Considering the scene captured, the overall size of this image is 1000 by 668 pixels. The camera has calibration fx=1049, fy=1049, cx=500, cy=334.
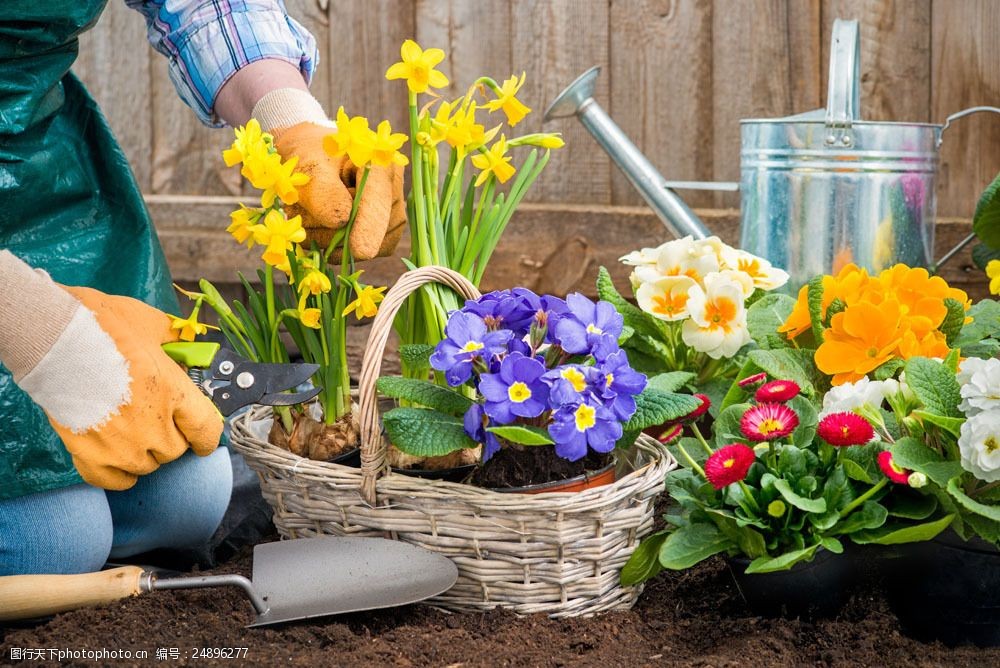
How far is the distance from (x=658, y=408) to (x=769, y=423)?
0.44 feet

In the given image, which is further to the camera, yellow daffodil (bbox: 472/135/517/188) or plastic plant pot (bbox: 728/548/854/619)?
yellow daffodil (bbox: 472/135/517/188)

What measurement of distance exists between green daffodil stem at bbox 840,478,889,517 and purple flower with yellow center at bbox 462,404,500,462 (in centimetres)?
39

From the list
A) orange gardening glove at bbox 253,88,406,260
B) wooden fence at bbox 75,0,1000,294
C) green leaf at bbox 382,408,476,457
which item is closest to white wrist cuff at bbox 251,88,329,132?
orange gardening glove at bbox 253,88,406,260

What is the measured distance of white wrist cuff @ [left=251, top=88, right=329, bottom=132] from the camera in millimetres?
1462

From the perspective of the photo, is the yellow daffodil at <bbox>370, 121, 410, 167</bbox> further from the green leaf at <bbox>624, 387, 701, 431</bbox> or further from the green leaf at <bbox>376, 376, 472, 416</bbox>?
the green leaf at <bbox>624, 387, 701, 431</bbox>

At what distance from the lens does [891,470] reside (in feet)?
3.77

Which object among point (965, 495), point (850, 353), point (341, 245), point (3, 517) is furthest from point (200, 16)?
point (965, 495)

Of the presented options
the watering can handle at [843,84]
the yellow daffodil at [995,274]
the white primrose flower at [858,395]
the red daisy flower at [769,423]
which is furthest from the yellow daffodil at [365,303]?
the yellow daffodil at [995,274]

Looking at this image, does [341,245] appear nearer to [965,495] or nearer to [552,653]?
[552,653]

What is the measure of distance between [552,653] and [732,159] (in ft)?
4.94

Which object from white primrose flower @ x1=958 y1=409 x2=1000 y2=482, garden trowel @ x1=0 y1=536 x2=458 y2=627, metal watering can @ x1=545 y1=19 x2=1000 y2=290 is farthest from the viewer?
metal watering can @ x1=545 y1=19 x2=1000 y2=290

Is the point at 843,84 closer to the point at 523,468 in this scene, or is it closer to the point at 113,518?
the point at 523,468

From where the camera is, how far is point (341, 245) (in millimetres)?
1395

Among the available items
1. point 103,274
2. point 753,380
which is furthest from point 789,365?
point 103,274
